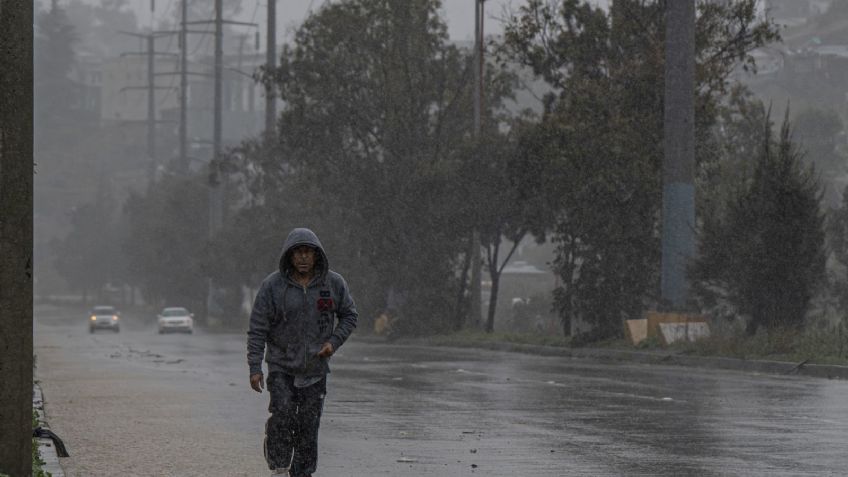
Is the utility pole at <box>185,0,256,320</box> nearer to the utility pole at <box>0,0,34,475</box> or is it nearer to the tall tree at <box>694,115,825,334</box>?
the tall tree at <box>694,115,825,334</box>

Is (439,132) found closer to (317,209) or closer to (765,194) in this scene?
(317,209)

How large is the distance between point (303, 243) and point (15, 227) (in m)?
1.74

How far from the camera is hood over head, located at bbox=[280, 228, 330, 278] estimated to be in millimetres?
10383

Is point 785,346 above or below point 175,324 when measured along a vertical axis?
above

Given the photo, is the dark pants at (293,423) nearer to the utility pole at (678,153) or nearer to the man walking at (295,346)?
the man walking at (295,346)

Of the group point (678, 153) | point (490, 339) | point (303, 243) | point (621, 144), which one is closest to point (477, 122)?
point (490, 339)

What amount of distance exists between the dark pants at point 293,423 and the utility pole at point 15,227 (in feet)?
5.14

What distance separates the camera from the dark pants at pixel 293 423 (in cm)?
1062

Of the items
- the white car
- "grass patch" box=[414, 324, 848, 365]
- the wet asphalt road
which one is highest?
"grass patch" box=[414, 324, 848, 365]

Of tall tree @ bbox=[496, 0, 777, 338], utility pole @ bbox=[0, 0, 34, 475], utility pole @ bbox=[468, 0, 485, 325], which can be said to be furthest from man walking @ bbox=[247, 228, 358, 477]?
utility pole @ bbox=[468, 0, 485, 325]

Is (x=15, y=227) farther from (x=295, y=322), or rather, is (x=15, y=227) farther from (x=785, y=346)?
(x=785, y=346)

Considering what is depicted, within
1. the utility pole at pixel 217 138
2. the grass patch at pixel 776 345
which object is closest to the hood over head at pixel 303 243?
the grass patch at pixel 776 345

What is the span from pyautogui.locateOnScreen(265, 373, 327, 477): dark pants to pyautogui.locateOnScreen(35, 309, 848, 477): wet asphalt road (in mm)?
1982

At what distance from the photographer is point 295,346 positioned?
10.6m
